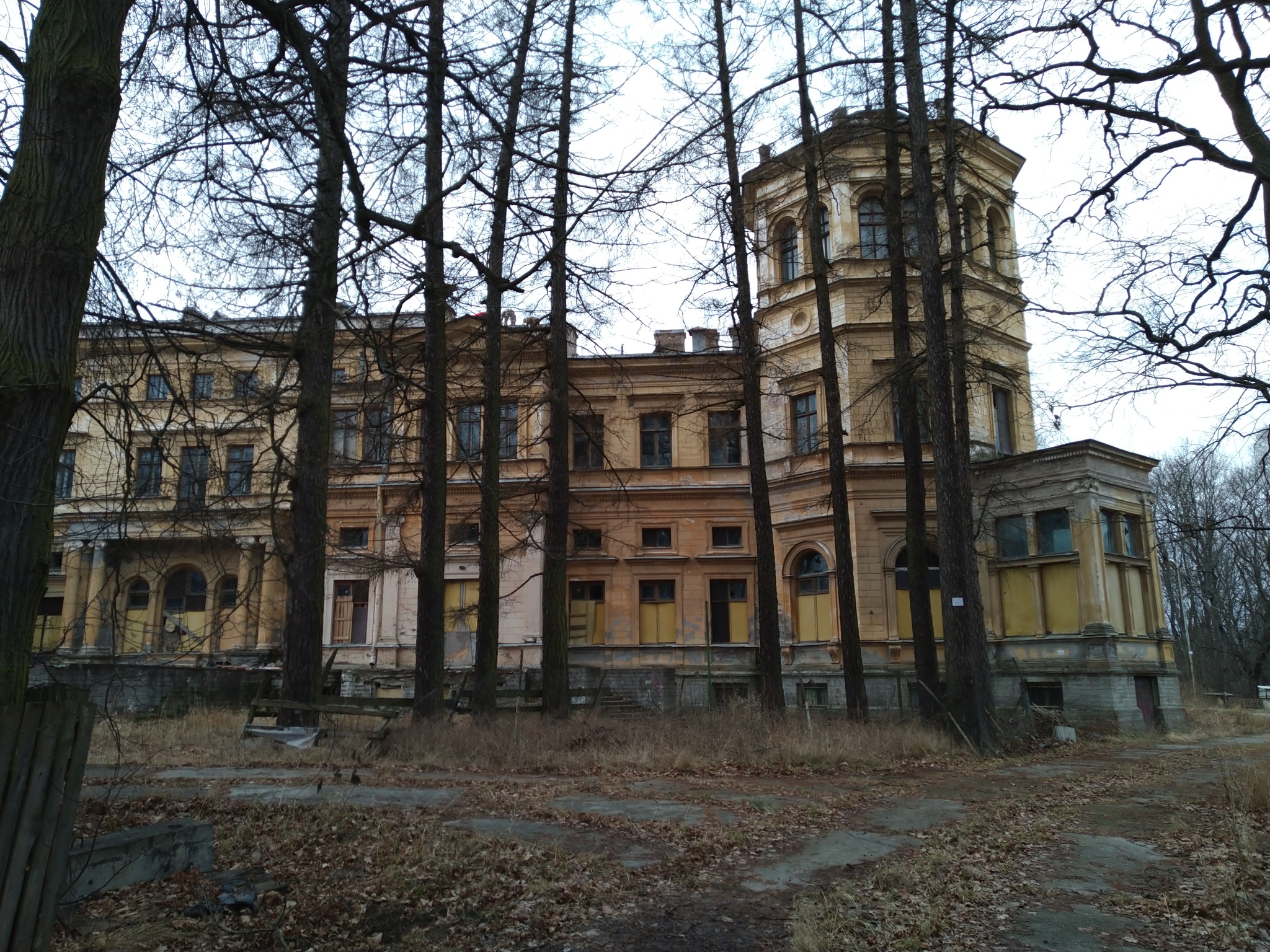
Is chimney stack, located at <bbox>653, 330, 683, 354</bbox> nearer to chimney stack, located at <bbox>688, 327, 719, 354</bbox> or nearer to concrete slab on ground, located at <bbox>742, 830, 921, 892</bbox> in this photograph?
chimney stack, located at <bbox>688, 327, 719, 354</bbox>

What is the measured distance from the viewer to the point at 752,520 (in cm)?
2869

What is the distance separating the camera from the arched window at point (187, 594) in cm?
3219

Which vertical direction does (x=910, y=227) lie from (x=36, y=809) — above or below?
above

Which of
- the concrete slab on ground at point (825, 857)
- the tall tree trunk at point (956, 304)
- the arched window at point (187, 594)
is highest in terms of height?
the tall tree trunk at point (956, 304)

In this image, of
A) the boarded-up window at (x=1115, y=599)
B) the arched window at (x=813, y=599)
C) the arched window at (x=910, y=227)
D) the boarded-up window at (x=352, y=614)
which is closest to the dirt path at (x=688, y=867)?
the arched window at (x=910, y=227)

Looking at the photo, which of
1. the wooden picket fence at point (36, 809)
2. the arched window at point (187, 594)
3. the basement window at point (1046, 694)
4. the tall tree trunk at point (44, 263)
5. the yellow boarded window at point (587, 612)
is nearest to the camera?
the wooden picket fence at point (36, 809)

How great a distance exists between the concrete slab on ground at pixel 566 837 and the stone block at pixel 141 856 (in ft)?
7.02

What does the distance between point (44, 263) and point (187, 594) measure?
3109 cm

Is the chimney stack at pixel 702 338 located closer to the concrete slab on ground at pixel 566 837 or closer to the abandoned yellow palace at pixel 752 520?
the abandoned yellow palace at pixel 752 520

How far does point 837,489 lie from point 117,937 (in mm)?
15301

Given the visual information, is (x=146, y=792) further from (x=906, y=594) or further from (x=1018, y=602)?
(x=1018, y=602)

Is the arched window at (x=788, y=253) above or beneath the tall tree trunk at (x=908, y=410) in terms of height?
above

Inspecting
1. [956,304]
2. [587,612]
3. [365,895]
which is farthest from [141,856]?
[587,612]

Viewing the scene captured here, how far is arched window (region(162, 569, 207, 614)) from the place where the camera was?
106ft
